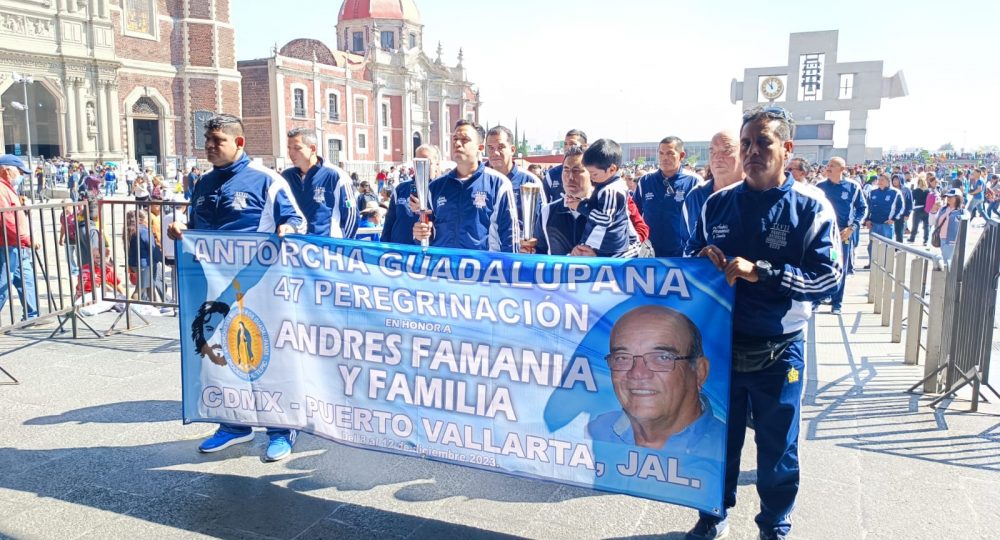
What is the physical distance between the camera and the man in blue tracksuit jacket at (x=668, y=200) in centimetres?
700

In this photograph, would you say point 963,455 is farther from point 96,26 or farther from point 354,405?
point 96,26

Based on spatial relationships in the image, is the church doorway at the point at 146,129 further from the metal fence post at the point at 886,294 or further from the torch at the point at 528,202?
the torch at the point at 528,202

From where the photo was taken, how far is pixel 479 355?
3.54 meters

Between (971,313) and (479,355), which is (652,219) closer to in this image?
(971,313)

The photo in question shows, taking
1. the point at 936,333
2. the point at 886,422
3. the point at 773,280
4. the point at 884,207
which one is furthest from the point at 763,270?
the point at 884,207

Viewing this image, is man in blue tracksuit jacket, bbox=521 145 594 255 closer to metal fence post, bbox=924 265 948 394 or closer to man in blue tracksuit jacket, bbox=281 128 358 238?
man in blue tracksuit jacket, bbox=281 128 358 238

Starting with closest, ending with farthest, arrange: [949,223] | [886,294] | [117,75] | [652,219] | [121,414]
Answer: [121,414] → [652,219] → [886,294] → [949,223] → [117,75]

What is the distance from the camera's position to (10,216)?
7.58m

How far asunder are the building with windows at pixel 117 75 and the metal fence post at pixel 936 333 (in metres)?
43.4

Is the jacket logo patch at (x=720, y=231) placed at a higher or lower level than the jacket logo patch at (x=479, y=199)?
lower

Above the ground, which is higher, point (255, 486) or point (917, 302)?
point (917, 302)

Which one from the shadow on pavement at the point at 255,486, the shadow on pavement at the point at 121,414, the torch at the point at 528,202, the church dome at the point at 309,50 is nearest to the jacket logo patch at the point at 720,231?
the torch at the point at 528,202

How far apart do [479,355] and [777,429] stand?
144 cm

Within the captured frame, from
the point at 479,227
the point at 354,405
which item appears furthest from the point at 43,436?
the point at 479,227
